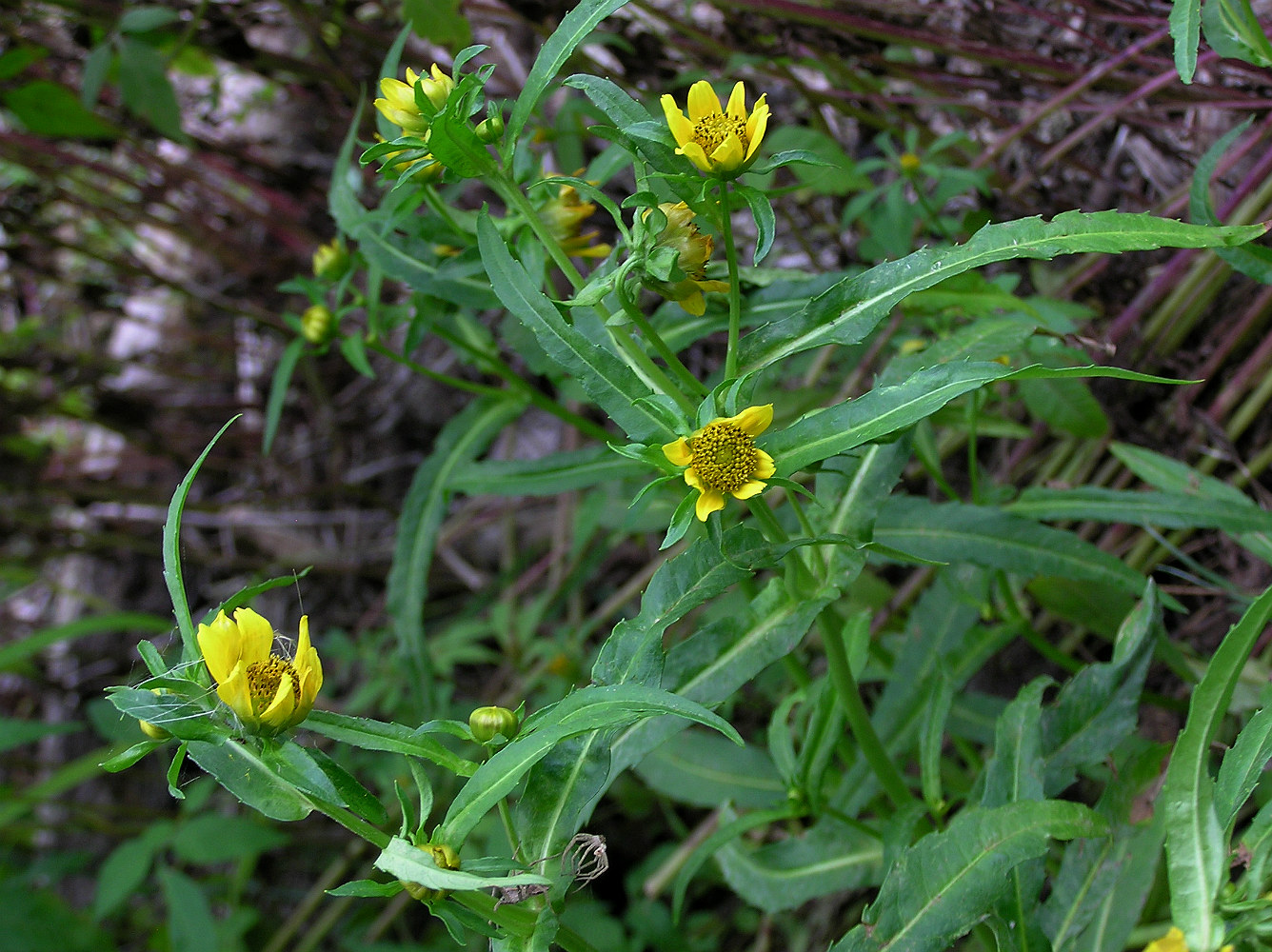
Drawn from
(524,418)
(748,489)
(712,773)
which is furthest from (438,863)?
(524,418)

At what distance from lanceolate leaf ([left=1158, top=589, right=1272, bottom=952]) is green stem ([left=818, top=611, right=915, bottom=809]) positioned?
0.25 metres

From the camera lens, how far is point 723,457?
0.68m

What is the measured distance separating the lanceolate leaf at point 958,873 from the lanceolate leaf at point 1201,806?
6 cm

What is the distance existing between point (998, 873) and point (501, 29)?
2081 mm

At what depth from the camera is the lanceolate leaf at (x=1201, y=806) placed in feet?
2.23

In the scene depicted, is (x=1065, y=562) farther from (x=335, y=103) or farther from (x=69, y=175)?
(x=69, y=175)

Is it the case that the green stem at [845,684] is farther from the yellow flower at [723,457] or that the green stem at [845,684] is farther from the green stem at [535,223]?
the green stem at [535,223]

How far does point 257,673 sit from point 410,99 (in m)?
0.47

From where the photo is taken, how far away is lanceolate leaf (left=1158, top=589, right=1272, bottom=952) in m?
0.68

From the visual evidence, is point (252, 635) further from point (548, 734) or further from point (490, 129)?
point (490, 129)

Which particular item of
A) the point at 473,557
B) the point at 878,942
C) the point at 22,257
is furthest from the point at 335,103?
the point at 878,942

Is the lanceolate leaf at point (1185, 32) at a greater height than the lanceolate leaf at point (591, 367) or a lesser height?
greater

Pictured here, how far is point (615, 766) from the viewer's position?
0.80 metres

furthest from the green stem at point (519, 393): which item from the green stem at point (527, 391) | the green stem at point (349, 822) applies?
the green stem at point (349, 822)
